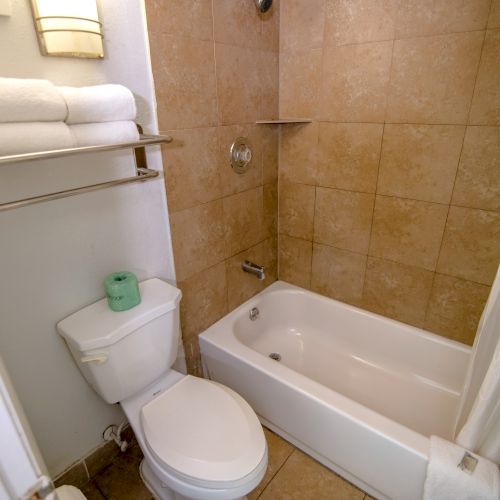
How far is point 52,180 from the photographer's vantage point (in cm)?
108

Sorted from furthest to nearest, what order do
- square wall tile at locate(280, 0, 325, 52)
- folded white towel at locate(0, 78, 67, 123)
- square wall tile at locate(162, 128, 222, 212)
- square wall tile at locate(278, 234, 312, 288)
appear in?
square wall tile at locate(278, 234, 312, 288), square wall tile at locate(280, 0, 325, 52), square wall tile at locate(162, 128, 222, 212), folded white towel at locate(0, 78, 67, 123)

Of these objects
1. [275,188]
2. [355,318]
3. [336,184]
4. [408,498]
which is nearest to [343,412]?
[408,498]

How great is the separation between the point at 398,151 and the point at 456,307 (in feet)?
2.55

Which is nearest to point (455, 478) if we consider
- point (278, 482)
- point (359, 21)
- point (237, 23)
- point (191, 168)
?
point (278, 482)

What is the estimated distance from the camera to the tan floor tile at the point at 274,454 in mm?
1473

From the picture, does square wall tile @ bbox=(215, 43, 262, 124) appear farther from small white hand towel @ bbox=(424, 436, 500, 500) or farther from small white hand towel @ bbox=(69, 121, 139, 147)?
small white hand towel @ bbox=(424, 436, 500, 500)

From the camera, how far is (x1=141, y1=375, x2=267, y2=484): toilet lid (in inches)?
41.6

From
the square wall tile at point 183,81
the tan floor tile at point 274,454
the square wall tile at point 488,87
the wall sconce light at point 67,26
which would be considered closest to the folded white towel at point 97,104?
the wall sconce light at point 67,26

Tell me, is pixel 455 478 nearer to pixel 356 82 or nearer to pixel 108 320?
pixel 108 320

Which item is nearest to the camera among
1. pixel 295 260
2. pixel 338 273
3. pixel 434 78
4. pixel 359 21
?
pixel 434 78

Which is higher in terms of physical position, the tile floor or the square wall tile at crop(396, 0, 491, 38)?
the square wall tile at crop(396, 0, 491, 38)

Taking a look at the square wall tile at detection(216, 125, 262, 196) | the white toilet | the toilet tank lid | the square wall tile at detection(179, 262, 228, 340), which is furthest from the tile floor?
the square wall tile at detection(216, 125, 262, 196)

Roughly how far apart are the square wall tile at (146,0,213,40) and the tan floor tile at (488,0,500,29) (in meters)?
1.02

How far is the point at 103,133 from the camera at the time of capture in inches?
38.2
